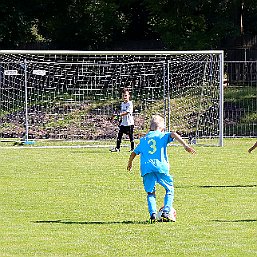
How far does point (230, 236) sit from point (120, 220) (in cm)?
192

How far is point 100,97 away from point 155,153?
1888cm

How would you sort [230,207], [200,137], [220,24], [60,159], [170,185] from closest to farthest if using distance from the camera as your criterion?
1. [170,185]
2. [230,207]
3. [60,159]
4. [200,137]
5. [220,24]

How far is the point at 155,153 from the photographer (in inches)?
479

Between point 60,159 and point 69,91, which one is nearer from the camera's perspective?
point 60,159

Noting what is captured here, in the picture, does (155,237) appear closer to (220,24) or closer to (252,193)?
(252,193)

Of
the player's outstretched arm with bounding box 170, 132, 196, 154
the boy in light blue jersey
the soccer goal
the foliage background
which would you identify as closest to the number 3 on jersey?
the boy in light blue jersey

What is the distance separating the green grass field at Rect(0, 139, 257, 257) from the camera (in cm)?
1050

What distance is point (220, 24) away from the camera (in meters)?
39.6

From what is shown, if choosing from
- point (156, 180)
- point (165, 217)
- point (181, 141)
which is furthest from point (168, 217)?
point (181, 141)

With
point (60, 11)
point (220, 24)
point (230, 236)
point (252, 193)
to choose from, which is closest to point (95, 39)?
point (60, 11)

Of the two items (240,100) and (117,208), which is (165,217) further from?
(240,100)

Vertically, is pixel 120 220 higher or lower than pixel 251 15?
lower

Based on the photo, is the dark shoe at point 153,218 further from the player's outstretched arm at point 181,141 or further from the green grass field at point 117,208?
the player's outstretched arm at point 181,141

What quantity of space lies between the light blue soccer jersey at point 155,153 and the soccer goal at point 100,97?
15652mm
